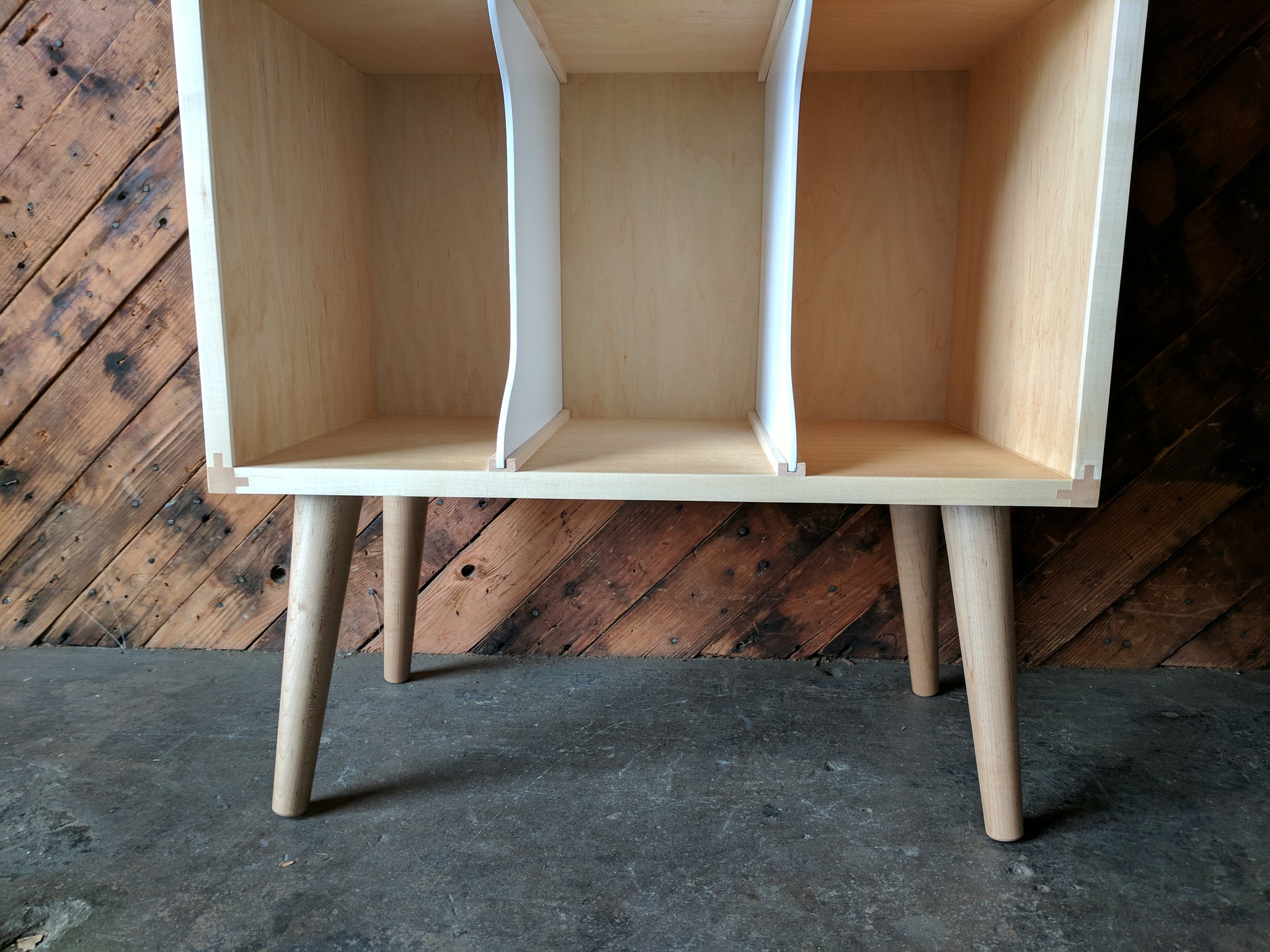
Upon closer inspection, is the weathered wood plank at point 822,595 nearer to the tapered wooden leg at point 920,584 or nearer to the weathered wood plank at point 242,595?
the tapered wooden leg at point 920,584

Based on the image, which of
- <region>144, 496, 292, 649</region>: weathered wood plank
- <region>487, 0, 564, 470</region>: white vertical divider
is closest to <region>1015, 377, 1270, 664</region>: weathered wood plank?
<region>487, 0, 564, 470</region>: white vertical divider

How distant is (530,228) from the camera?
0.91 meters

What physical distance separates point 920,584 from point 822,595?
0.67ft

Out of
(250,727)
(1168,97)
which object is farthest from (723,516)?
(1168,97)

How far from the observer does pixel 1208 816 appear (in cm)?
90

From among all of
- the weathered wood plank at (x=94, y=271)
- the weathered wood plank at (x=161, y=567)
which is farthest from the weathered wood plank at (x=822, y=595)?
the weathered wood plank at (x=94, y=271)

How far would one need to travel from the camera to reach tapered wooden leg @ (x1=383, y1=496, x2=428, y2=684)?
1.17 m

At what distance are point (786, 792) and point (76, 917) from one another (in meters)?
0.70

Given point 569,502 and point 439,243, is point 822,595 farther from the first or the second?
point 439,243

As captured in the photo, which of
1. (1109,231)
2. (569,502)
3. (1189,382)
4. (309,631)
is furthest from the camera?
(569,502)

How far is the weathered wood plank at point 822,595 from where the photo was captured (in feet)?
4.32

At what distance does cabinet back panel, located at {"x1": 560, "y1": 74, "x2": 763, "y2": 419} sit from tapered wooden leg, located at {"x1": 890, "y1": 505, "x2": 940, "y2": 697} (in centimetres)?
27

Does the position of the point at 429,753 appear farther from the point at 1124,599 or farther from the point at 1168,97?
the point at 1168,97

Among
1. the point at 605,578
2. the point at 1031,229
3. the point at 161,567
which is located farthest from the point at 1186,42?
the point at 161,567
